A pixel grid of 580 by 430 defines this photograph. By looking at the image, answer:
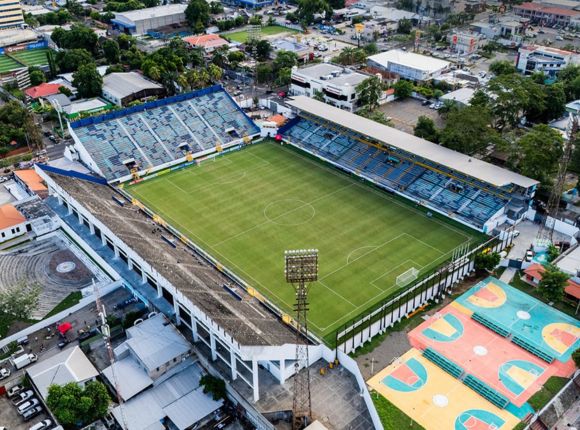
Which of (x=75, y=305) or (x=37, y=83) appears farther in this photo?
(x=37, y=83)

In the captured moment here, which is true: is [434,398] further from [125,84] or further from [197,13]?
[197,13]

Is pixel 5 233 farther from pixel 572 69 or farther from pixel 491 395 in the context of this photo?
pixel 572 69

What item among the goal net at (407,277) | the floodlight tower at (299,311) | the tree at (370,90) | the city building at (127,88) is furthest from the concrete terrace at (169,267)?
the tree at (370,90)

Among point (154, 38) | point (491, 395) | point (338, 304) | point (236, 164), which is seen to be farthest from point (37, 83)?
point (491, 395)

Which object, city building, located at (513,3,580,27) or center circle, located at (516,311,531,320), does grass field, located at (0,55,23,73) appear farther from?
city building, located at (513,3,580,27)

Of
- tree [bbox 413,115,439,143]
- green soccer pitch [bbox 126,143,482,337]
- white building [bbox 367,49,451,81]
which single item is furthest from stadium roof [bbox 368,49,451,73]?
green soccer pitch [bbox 126,143,482,337]

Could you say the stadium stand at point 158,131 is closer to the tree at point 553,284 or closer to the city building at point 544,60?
the tree at point 553,284

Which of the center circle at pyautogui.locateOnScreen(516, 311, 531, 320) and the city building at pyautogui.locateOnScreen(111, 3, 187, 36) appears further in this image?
the city building at pyautogui.locateOnScreen(111, 3, 187, 36)
